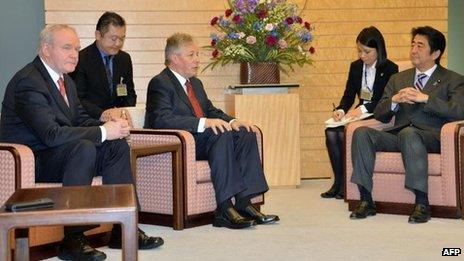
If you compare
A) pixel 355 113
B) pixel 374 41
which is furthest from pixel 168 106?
pixel 374 41

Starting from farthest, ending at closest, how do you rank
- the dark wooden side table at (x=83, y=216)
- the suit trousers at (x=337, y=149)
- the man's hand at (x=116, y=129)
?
the suit trousers at (x=337, y=149) → the man's hand at (x=116, y=129) → the dark wooden side table at (x=83, y=216)

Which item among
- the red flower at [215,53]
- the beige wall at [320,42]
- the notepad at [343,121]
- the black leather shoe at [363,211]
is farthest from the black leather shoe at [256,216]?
the beige wall at [320,42]

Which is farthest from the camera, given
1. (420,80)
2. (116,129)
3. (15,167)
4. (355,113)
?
(355,113)

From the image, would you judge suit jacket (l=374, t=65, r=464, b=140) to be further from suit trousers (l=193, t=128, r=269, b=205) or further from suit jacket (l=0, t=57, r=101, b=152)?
suit jacket (l=0, t=57, r=101, b=152)

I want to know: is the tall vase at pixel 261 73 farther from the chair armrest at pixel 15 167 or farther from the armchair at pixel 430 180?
the chair armrest at pixel 15 167

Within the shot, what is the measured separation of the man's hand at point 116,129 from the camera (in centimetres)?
425

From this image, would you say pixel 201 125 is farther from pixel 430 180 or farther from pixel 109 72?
pixel 430 180

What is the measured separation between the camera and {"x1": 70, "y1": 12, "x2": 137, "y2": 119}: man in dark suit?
5.72m

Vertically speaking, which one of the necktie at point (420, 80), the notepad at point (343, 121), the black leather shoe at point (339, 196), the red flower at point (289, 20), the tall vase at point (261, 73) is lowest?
the black leather shoe at point (339, 196)

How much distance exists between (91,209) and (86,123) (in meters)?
1.95

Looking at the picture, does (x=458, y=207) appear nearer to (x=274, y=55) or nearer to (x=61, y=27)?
(x=274, y=55)

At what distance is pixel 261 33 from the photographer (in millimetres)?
6715

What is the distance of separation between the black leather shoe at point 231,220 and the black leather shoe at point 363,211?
75 centimetres

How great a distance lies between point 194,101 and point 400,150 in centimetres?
144
